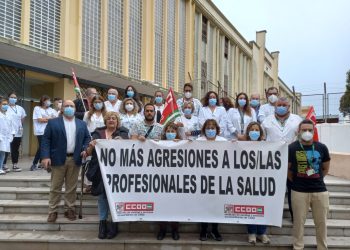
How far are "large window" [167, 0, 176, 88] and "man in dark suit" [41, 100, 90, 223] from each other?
13.3m

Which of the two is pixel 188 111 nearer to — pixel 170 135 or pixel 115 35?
pixel 170 135

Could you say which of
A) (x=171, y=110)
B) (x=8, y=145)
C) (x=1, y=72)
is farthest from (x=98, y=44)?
(x=171, y=110)

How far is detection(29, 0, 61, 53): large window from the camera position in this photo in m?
10.4

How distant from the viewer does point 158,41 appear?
17594 mm

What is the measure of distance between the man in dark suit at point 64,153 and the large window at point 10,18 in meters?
5.37

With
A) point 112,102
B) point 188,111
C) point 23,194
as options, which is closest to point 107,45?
point 112,102

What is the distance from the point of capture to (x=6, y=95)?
10305mm

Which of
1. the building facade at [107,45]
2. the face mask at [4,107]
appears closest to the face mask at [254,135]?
the face mask at [4,107]

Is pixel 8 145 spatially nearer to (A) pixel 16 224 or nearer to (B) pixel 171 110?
(A) pixel 16 224

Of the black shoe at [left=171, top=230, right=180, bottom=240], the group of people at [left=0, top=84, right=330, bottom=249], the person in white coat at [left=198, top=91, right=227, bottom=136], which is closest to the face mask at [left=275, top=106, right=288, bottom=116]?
the group of people at [left=0, top=84, right=330, bottom=249]

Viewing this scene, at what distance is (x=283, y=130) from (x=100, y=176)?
302cm

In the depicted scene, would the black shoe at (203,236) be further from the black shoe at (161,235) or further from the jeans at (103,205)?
the jeans at (103,205)

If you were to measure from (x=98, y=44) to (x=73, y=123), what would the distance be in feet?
26.8

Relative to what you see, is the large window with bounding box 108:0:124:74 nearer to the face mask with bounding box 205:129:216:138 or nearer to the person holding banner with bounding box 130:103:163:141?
the person holding banner with bounding box 130:103:163:141
